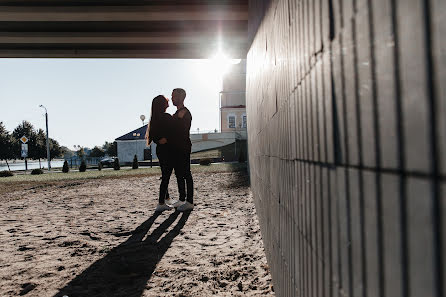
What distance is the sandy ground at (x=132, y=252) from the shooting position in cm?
279

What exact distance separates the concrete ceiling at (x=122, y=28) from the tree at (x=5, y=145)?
52306 mm

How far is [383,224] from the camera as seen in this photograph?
24.3 inches

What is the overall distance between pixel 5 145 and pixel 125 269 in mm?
61385

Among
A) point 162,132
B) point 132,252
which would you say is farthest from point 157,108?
point 132,252

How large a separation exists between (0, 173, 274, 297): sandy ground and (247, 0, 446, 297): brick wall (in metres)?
1.88

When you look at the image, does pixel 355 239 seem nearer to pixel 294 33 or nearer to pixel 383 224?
pixel 383 224

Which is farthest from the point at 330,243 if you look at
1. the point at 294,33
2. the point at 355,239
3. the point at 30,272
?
the point at 30,272

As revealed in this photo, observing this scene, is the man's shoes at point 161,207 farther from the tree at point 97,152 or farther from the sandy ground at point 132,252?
the tree at point 97,152

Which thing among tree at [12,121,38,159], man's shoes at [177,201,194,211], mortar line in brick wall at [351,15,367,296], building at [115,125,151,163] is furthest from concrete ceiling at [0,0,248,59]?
tree at [12,121,38,159]

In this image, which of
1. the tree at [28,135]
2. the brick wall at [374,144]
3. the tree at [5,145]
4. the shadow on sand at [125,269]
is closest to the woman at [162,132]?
the shadow on sand at [125,269]

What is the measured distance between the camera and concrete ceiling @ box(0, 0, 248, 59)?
701 cm

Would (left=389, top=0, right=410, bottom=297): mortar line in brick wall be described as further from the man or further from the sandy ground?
the man

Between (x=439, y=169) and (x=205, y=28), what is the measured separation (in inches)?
344

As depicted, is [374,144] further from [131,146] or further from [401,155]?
[131,146]
